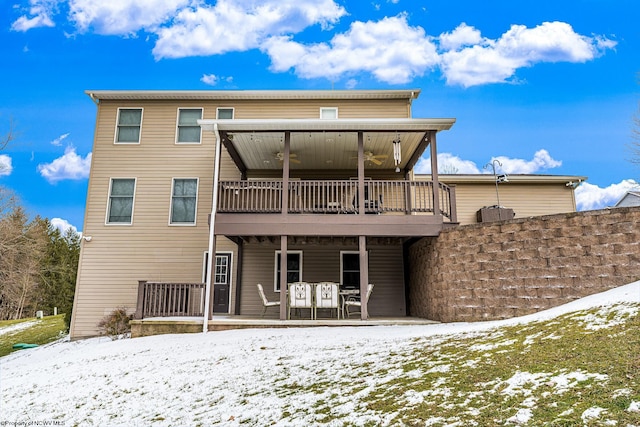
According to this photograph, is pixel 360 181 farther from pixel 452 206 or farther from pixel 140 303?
pixel 140 303

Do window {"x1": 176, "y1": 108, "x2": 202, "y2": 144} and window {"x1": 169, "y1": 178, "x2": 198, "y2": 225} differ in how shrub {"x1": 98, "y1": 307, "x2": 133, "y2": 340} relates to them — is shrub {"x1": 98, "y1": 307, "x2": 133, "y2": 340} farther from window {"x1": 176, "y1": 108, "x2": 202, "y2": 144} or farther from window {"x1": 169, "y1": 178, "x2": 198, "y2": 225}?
window {"x1": 176, "y1": 108, "x2": 202, "y2": 144}

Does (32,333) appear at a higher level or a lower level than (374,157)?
lower

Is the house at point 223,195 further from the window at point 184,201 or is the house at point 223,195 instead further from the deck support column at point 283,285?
the deck support column at point 283,285

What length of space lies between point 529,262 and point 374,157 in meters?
5.51

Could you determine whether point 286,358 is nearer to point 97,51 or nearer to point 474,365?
point 474,365

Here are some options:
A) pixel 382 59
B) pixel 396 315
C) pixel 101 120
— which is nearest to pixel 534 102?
pixel 382 59

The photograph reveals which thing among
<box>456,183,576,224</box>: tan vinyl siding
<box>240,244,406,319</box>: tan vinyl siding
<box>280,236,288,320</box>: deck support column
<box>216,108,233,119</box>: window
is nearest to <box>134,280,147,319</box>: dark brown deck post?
<box>240,244,406,319</box>: tan vinyl siding

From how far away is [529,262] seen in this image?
8250mm

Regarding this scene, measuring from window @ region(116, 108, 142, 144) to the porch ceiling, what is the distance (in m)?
3.77

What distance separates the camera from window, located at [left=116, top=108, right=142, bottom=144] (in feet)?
45.1

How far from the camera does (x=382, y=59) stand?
37.4 m

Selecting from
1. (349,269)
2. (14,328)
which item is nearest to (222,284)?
(349,269)

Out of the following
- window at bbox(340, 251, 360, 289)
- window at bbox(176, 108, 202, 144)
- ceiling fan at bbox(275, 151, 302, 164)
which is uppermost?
window at bbox(176, 108, 202, 144)

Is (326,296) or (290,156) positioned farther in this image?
(290,156)
